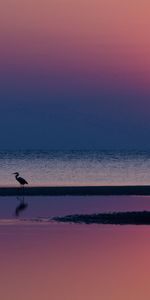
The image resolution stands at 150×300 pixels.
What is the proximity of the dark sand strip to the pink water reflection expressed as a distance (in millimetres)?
1313

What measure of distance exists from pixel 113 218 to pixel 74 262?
9.59m

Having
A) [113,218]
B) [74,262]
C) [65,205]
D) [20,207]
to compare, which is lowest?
[74,262]

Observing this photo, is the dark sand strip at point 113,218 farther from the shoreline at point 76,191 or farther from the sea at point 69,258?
the shoreline at point 76,191

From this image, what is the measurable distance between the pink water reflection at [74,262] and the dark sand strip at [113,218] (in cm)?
131

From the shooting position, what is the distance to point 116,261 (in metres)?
23.0

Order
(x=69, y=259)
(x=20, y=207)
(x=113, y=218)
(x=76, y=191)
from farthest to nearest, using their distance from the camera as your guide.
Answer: (x=76, y=191), (x=20, y=207), (x=113, y=218), (x=69, y=259)

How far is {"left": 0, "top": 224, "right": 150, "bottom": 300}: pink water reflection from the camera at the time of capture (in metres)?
19.2

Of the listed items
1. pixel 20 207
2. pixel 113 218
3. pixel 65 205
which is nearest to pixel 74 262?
pixel 113 218

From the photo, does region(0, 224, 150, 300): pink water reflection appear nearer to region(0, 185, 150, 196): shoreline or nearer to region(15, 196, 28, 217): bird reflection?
region(15, 196, 28, 217): bird reflection

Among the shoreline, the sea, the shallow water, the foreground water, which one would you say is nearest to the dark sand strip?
the sea

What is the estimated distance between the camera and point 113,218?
32438 millimetres

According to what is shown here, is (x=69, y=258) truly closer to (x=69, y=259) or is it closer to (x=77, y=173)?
(x=69, y=259)

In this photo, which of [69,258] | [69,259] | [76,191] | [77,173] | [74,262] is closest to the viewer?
→ [74,262]

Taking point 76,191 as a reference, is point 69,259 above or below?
below
